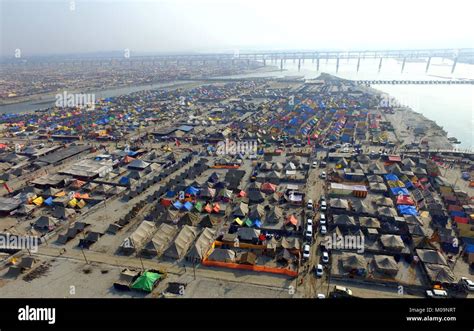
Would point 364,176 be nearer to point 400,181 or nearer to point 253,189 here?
point 400,181

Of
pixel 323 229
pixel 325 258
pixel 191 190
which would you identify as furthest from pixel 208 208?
pixel 325 258

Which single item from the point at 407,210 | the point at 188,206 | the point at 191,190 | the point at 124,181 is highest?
the point at 407,210

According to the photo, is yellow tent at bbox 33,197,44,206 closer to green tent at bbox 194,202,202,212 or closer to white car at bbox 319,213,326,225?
green tent at bbox 194,202,202,212

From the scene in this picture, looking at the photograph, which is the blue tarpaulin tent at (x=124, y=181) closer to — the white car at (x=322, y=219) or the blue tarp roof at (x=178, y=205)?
the blue tarp roof at (x=178, y=205)

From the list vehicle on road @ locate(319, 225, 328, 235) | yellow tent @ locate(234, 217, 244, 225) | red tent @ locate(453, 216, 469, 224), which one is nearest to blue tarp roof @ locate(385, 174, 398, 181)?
red tent @ locate(453, 216, 469, 224)

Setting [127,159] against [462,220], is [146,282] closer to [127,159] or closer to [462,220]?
[127,159]

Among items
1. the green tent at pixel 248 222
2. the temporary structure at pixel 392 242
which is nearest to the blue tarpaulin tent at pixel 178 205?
the green tent at pixel 248 222
